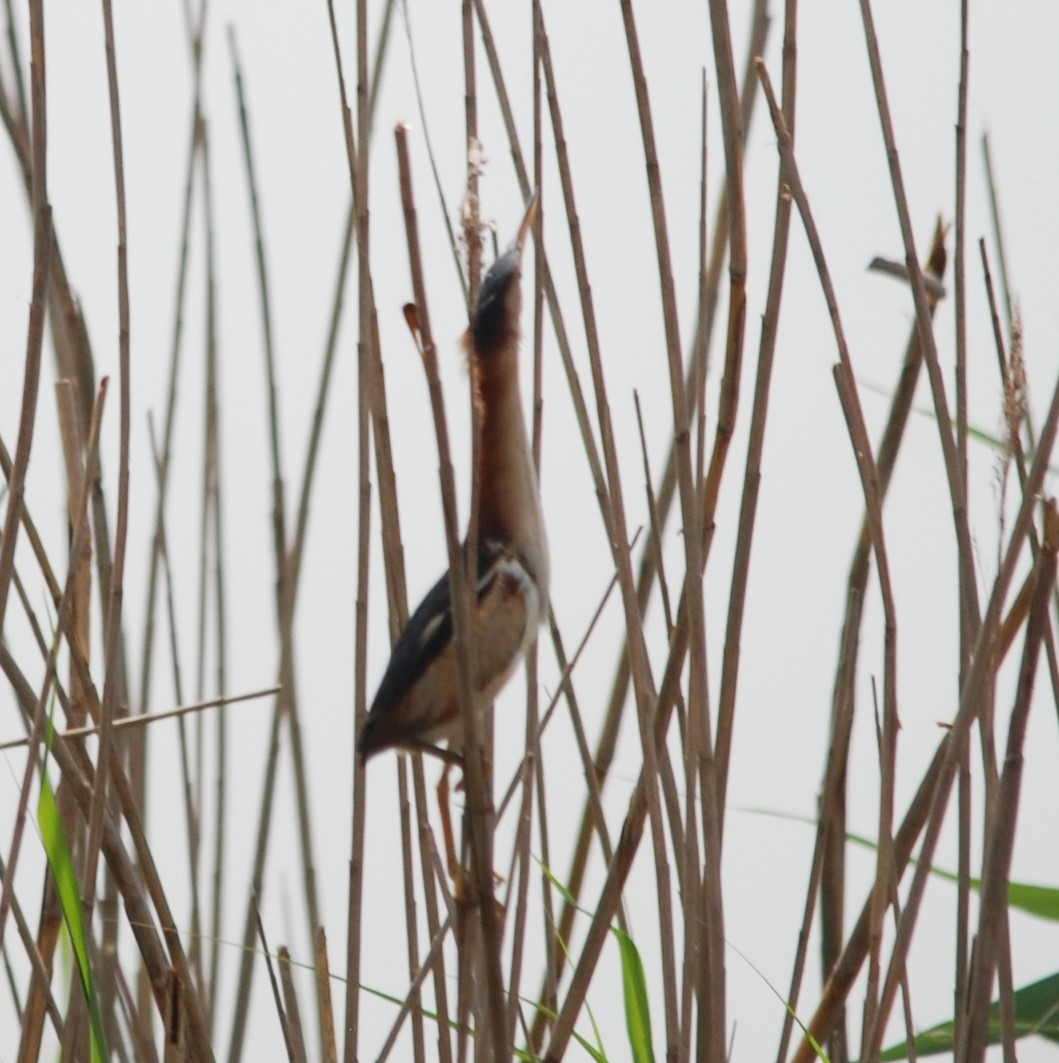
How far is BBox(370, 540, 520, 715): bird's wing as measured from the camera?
2.47 feet

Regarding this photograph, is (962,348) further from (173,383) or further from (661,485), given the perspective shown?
(173,383)

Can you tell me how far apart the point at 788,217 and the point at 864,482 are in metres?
0.14

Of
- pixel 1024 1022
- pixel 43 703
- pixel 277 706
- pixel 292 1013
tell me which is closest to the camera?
pixel 43 703

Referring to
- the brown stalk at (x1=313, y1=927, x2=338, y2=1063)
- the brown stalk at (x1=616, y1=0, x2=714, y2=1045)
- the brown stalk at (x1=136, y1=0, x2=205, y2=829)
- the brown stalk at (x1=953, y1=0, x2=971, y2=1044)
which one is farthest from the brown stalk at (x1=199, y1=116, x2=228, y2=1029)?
the brown stalk at (x1=953, y1=0, x2=971, y2=1044)

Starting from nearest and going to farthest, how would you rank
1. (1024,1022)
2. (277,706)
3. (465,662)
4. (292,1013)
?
(465,662) < (292,1013) < (1024,1022) < (277,706)

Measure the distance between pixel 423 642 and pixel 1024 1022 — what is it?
1.63 feet

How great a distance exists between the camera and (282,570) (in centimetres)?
105

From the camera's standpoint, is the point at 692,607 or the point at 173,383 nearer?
the point at 692,607

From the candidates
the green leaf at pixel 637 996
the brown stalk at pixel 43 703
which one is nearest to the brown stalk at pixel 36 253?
the brown stalk at pixel 43 703

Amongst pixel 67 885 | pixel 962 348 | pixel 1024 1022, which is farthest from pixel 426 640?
pixel 1024 1022

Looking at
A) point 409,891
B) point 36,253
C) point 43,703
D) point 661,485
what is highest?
point 36,253

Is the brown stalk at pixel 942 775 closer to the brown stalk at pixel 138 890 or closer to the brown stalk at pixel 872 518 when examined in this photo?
the brown stalk at pixel 872 518

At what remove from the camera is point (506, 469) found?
2.52 feet

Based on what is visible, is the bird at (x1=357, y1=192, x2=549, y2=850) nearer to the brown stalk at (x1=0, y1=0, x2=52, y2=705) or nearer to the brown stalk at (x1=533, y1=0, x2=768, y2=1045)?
the brown stalk at (x1=533, y1=0, x2=768, y2=1045)
